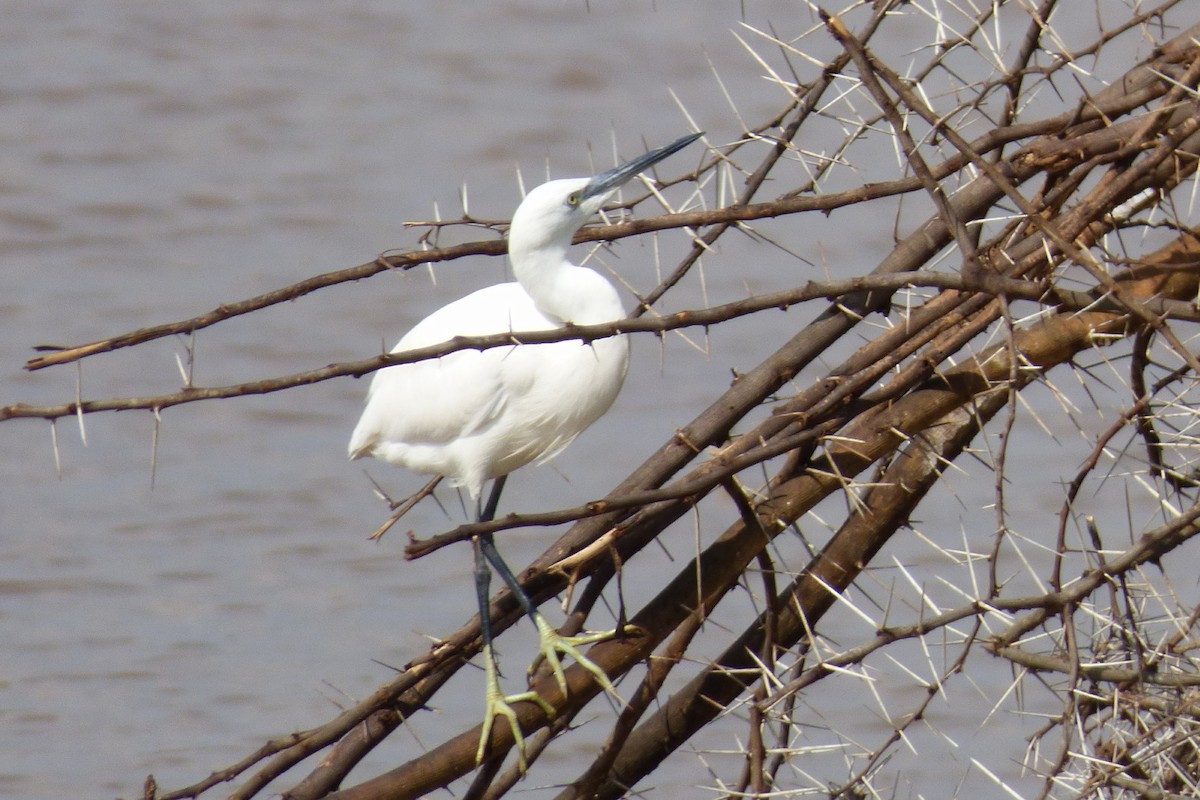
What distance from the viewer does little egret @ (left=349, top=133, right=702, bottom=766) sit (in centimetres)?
288

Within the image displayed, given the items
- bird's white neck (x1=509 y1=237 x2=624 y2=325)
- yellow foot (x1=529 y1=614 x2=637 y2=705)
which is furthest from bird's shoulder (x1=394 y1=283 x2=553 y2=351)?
yellow foot (x1=529 y1=614 x2=637 y2=705)

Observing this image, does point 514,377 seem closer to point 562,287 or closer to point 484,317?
point 484,317

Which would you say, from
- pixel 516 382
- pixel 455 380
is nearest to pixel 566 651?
pixel 516 382

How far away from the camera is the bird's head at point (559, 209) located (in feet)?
9.36

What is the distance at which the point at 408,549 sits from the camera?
1.73 m

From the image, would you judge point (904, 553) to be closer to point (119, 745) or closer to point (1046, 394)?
point (1046, 394)

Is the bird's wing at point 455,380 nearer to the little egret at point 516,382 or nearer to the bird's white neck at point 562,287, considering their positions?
the little egret at point 516,382

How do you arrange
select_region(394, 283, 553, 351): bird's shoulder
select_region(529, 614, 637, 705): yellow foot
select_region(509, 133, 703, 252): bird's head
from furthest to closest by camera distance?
select_region(394, 283, 553, 351): bird's shoulder < select_region(509, 133, 703, 252): bird's head < select_region(529, 614, 637, 705): yellow foot

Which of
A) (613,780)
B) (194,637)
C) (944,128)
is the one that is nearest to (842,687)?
(194,637)

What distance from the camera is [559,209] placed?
2.86m

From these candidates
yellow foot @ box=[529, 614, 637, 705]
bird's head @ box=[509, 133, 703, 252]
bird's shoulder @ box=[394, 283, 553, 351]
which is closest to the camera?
yellow foot @ box=[529, 614, 637, 705]

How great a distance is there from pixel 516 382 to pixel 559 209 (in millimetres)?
447

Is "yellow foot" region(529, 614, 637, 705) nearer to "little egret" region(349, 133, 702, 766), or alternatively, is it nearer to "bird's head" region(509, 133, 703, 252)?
"little egret" region(349, 133, 702, 766)

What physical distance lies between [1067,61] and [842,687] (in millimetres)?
3586
